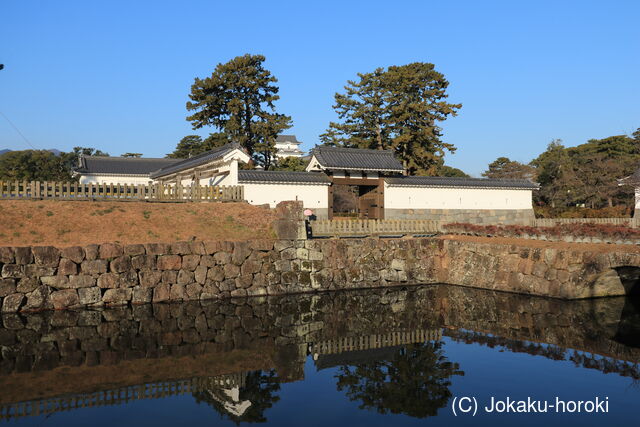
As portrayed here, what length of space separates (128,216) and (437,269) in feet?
48.4

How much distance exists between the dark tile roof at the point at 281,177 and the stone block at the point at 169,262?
1097 centimetres

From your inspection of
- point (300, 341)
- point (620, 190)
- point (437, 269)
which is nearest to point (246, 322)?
point (300, 341)

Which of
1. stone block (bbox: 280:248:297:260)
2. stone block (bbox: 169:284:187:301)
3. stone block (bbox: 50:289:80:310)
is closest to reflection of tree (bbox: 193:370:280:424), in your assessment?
stone block (bbox: 169:284:187:301)

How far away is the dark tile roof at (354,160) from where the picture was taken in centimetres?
3183

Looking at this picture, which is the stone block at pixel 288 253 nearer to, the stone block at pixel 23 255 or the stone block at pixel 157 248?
the stone block at pixel 157 248

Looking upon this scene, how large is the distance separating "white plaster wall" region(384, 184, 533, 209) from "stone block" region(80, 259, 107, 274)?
19227 millimetres

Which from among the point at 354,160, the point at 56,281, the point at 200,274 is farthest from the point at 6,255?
the point at 354,160

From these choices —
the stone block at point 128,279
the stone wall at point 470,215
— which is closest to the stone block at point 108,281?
the stone block at point 128,279

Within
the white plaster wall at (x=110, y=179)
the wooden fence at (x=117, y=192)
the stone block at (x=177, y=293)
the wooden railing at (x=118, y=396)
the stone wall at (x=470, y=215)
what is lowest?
the wooden railing at (x=118, y=396)

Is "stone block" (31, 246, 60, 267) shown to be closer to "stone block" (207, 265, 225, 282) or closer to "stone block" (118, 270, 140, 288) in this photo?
"stone block" (118, 270, 140, 288)

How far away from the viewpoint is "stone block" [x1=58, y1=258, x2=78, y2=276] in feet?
56.7

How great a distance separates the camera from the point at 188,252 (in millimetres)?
19219

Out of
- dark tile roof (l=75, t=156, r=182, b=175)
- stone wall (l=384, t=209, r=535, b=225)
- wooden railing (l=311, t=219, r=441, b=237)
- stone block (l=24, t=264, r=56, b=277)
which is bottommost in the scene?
stone block (l=24, t=264, r=56, b=277)

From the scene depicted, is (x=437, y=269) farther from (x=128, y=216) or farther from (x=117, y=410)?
(x=117, y=410)
